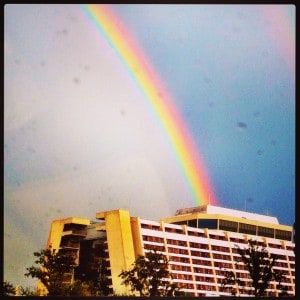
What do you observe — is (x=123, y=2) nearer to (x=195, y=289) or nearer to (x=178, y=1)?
(x=178, y=1)

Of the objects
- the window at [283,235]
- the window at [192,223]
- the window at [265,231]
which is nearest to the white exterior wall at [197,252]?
the window at [283,235]

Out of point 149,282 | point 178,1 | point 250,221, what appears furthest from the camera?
point 250,221

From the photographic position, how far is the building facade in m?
39.8

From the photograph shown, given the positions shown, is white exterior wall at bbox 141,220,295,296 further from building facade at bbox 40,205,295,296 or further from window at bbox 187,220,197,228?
window at bbox 187,220,197,228

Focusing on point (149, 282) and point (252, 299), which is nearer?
point (252, 299)

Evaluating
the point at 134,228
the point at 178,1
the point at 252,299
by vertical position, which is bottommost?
the point at 252,299

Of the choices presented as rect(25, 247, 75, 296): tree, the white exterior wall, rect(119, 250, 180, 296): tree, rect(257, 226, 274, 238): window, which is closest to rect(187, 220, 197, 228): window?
the white exterior wall

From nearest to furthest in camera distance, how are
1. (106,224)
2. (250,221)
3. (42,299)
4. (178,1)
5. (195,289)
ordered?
(178,1) → (42,299) → (106,224) → (195,289) → (250,221)

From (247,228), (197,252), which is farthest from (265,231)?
(197,252)

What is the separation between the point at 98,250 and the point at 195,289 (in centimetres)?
762

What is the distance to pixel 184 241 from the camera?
4488 centimetres

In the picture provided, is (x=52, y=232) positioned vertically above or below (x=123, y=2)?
above

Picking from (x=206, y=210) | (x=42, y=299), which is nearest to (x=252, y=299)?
(x=42, y=299)

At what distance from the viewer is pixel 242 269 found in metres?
45.8
